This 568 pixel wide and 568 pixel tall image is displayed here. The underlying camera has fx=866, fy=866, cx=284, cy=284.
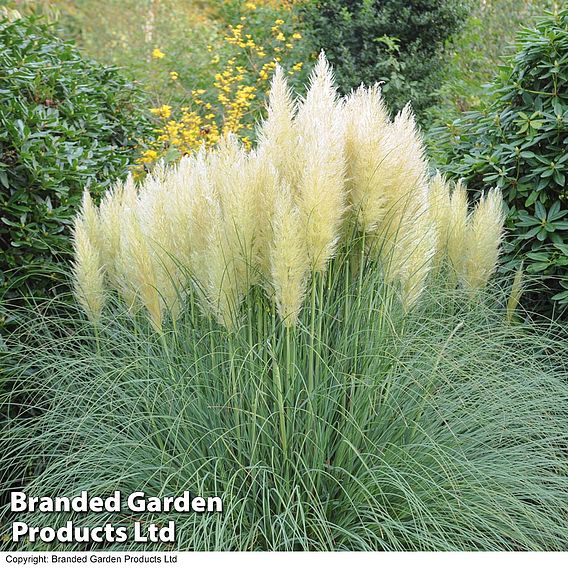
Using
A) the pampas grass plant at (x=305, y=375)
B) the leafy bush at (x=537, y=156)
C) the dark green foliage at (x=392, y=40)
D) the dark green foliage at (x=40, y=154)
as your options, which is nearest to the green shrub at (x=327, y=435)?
the pampas grass plant at (x=305, y=375)

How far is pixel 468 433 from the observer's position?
3471mm

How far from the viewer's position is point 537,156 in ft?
14.7

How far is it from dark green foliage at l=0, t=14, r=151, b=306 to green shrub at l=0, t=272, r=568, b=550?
79 cm

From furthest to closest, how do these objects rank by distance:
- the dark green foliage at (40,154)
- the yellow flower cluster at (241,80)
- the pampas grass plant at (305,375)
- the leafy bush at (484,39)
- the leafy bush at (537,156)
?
the leafy bush at (484,39) < the yellow flower cluster at (241,80) < the leafy bush at (537,156) < the dark green foliage at (40,154) < the pampas grass plant at (305,375)

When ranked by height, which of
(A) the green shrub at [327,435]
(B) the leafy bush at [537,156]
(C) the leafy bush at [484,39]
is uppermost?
(C) the leafy bush at [484,39]

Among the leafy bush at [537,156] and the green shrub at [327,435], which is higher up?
the leafy bush at [537,156]

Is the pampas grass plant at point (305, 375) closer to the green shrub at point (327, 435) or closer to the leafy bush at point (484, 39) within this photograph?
the green shrub at point (327, 435)

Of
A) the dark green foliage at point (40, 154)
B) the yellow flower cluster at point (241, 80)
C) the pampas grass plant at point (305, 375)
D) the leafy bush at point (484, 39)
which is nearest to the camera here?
the pampas grass plant at point (305, 375)

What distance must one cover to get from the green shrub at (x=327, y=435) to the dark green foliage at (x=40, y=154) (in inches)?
31.2

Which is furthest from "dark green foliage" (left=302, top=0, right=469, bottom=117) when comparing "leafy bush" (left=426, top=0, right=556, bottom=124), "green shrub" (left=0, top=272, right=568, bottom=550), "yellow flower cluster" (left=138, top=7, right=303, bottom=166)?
"green shrub" (left=0, top=272, right=568, bottom=550)

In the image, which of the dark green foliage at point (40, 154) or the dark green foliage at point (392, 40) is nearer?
the dark green foliage at point (40, 154)

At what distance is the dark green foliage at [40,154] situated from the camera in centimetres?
419

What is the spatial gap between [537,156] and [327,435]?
6.82 feet

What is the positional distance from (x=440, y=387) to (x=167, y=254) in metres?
1.25
